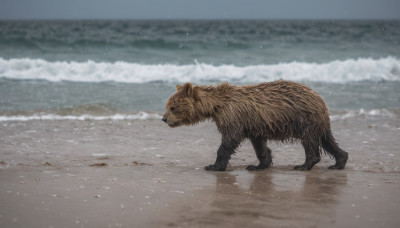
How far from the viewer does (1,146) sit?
816 centimetres

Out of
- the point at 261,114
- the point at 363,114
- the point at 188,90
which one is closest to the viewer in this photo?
the point at 261,114

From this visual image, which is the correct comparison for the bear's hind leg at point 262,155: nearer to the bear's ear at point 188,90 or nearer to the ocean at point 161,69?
the bear's ear at point 188,90

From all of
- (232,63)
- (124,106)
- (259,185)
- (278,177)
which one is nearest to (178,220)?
(259,185)

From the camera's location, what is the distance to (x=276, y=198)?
17.0 feet

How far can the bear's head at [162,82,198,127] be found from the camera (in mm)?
6855

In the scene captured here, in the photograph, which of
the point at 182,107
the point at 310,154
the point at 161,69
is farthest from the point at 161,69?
the point at 310,154

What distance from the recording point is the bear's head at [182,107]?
686 cm

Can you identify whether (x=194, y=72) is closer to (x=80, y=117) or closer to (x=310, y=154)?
(x=80, y=117)

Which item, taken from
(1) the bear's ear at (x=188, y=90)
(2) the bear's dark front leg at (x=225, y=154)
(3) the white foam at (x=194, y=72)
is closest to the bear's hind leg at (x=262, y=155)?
(2) the bear's dark front leg at (x=225, y=154)

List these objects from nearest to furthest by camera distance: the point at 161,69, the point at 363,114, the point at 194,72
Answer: the point at 363,114, the point at 161,69, the point at 194,72

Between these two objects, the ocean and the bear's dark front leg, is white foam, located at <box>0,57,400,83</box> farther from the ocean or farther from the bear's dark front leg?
the bear's dark front leg

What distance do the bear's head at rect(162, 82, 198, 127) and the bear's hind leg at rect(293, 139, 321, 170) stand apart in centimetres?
158

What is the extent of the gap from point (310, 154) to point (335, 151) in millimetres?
415

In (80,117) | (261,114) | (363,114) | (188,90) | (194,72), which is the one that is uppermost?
(194,72)
